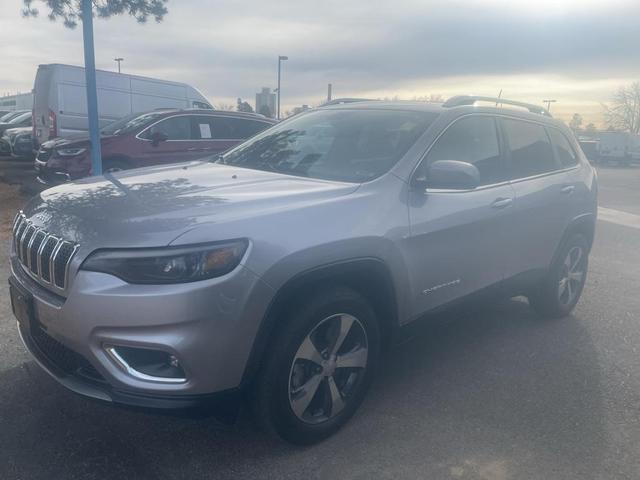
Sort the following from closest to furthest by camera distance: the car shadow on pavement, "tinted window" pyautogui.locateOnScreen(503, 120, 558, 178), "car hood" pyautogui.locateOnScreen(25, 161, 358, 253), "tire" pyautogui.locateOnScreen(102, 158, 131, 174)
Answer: "car hood" pyautogui.locateOnScreen(25, 161, 358, 253) < the car shadow on pavement < "tinted window" pyautogui.locateOnScreen(503, 120, 558, 178) < "tire" pyautogui.locateOnScreen(102, 158, 131, 174)

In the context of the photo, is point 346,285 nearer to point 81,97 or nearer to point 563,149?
point 563,149

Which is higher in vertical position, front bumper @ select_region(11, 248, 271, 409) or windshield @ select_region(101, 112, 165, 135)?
windshield @ select_region(101, 112, 165, 135)

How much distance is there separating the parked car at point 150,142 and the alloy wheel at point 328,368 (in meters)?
7.50

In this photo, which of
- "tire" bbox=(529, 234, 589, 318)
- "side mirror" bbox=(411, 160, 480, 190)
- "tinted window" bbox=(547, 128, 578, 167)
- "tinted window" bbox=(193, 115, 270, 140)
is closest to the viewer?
"side mirror" bbox=(411, 160, 480, 190)

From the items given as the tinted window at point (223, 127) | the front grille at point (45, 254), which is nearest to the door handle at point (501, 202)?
the front grille at point (45, 254)

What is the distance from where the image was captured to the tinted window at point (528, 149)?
4368 millimetres

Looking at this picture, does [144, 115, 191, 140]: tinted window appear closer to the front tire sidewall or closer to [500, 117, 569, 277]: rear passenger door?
[500, 117, 569, 277]: rear passenger door

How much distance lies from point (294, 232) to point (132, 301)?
2.53ft

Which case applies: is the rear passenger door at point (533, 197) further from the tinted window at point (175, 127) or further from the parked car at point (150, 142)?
the tinted window at point (175, 127)

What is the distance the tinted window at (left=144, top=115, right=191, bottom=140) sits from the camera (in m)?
10.4

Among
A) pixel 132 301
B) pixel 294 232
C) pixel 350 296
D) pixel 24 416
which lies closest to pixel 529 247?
pixel 350 296

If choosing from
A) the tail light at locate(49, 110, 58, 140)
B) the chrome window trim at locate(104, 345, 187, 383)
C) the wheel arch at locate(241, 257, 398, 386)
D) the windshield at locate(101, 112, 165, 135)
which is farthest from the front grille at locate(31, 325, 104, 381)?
the tail light at locate(49, 110, 58, 140)

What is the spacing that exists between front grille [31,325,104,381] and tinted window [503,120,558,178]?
3088mm

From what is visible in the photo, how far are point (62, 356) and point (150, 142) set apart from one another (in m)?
7.87
